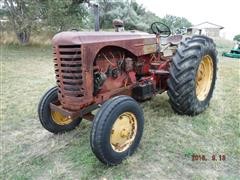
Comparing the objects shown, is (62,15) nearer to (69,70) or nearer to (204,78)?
(204,78)

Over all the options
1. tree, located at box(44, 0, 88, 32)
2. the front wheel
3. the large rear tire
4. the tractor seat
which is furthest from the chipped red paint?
tree, located at box(44, 0, 88, 32)

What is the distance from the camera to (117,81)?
A: 354 cm

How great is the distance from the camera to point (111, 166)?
115 inches

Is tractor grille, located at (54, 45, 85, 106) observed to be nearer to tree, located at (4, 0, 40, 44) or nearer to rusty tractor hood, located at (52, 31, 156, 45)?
rusty tractor hood, located at (52, 31, 156, 45)

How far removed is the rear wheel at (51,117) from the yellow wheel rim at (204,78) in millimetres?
2056

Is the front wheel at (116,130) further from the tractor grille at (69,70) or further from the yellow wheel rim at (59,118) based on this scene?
the yellow wheel rim at (59,118)

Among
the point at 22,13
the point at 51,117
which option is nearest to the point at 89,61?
the point at 51,117

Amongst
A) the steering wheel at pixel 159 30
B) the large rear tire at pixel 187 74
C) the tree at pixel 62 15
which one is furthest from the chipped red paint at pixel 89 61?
the tree at pixel 62 15

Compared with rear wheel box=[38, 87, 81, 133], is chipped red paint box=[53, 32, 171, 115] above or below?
above

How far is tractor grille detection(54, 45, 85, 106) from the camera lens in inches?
112

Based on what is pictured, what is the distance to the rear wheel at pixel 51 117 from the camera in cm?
346

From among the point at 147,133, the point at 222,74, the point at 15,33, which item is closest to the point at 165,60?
the point at 147,133

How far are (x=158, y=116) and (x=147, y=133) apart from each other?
613mm

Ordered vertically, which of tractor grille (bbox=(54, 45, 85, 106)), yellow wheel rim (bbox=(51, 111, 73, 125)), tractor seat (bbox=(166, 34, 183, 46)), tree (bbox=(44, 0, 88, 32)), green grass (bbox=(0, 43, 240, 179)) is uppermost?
tree (bbox=(44, 0, 88, 32))
